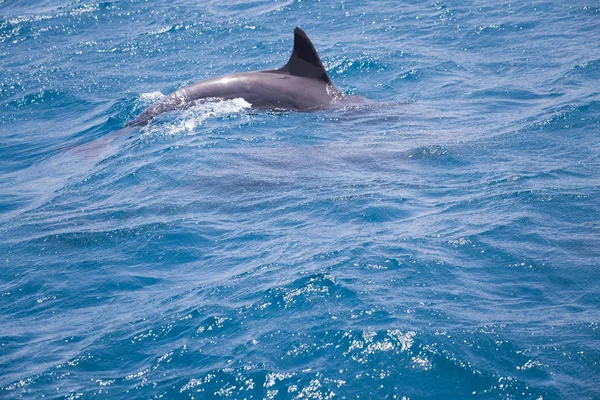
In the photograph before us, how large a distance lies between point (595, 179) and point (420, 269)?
4.25 m

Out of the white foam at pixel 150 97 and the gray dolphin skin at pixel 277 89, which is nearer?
the gray dolphin skin at pixel 277 89

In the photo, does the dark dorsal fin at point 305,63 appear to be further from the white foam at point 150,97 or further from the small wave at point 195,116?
the white foam at point 150,97

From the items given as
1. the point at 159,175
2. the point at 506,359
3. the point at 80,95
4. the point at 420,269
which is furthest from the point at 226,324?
the point at 80,95

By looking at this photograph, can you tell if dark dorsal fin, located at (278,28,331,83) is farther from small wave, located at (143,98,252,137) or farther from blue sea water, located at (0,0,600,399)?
small wave, located at (143,98,252,137)

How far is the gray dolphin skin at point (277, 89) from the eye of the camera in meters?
16.8

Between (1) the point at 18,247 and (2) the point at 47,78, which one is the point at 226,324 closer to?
(1) the point at 18,247

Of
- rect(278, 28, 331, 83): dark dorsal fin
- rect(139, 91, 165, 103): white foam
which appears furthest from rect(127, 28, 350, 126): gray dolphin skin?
rect(139, 91, 165, 103): white foam

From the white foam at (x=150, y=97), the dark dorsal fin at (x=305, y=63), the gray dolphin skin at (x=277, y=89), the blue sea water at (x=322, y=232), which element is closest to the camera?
the blue sea water at (x=322, y=232)

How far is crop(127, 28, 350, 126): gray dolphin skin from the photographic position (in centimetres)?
1683

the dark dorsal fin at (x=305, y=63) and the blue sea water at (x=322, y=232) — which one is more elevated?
the dark dorsal fin at (x=305, y=63)

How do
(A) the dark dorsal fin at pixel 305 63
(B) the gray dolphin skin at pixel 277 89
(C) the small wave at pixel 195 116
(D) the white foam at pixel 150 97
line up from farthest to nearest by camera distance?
(D) the white foam at pixel 150 97
(A) the dark dorsal fin at pixel 305 63
(B) the gray dolphin skin at pixel 277 89
(C) the small wave at pixel 195 116

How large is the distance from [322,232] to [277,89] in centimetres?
692

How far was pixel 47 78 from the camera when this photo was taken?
2220 cm

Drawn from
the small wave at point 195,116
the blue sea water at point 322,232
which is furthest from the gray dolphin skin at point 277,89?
the blue sea water at point 322,232
